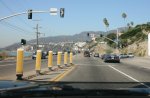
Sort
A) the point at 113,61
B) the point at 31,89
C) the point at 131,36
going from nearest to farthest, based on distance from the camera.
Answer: the point at 31,89 → the point at 113,61 → the point at 131,36

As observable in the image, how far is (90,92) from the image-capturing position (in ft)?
15.7

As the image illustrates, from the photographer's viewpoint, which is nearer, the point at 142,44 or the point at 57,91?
the point at 57,91

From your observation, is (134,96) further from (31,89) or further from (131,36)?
(131,36)

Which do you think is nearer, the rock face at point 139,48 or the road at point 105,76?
the road at point 105,76

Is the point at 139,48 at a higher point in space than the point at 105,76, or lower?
higher

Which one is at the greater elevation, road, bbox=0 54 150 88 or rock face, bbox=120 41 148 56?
rock face, bbox=120 41 148 56

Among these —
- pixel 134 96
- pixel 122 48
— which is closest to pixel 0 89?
pixel 134 96

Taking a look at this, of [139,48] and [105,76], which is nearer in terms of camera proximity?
[105,76]

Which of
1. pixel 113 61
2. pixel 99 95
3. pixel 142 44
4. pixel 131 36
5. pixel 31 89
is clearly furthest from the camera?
pixel 131 36

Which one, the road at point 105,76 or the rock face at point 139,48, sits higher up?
the rock face at point 139,48

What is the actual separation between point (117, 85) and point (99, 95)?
3.18 ft

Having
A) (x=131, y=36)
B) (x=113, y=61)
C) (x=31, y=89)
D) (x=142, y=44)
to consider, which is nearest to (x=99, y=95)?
(x=31, y=89)

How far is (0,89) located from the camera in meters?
4.97

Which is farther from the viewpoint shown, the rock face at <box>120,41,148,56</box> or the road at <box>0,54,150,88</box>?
the rock face at <box>120,41,148,56</box>
